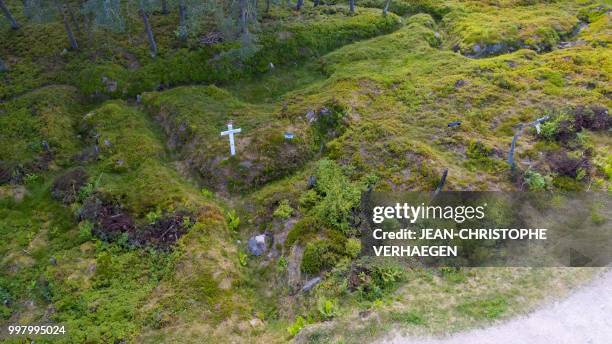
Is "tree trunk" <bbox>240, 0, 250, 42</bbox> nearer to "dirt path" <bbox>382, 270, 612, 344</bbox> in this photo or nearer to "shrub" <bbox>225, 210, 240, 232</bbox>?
"shrub" <bbox>225, 210, 240, 232</bbox>

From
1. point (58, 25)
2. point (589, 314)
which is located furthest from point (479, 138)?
point (58, 25)

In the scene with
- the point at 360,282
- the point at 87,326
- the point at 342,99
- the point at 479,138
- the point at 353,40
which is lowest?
the point at 87,326

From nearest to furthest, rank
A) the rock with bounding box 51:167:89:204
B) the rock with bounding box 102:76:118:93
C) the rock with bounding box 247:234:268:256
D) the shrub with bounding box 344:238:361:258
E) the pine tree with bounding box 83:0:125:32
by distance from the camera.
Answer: the shrub with bounding box 344:238:361:258 → the rock with bounding box 247:234:268:256 → the rock with bounding box 51:167:89:204 → the pine tree with bounding box 83:0:125:32 → the rock with bounding box 102:76:118:93

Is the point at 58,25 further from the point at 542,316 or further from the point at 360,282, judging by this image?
the point at 542,316

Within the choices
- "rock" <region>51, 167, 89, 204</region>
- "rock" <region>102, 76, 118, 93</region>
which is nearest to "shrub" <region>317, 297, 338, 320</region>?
"rock" <region>51, 167, 89, 204</region>

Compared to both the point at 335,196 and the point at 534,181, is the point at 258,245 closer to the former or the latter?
the point at 335,196

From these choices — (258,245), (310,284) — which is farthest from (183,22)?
(310,284)

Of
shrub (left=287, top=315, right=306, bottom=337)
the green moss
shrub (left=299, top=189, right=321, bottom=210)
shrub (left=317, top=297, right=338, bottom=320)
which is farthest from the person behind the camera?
the green moss
